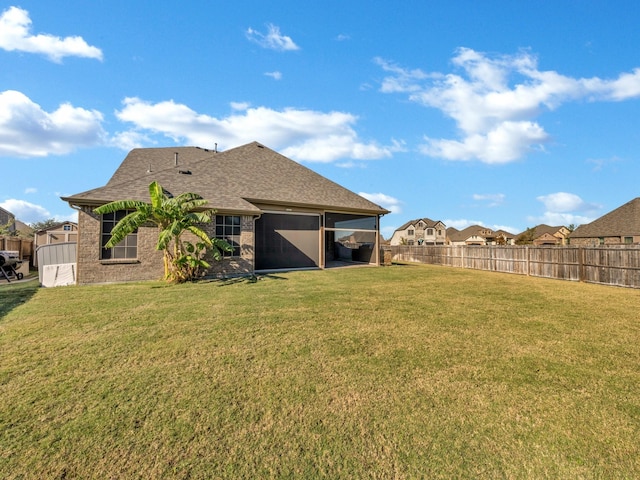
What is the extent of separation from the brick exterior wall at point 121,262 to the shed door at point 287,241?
2197mm

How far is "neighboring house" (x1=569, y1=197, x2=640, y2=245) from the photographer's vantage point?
2766 centimetres

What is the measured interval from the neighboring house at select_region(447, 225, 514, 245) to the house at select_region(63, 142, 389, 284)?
52654mm

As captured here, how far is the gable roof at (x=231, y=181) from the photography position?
36.8 ft

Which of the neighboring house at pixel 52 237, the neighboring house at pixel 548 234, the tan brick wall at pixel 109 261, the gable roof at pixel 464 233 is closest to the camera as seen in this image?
the tan brick wall at pixel 109 261

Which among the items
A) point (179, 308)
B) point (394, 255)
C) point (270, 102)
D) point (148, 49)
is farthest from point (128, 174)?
point (394, 255)

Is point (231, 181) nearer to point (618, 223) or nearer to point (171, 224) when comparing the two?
point (171, 224)

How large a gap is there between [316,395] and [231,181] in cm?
1232

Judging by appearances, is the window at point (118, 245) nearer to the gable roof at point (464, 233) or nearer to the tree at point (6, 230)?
the tree at point (6, 230)

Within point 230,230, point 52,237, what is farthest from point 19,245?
point 230,230

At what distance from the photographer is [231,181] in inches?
531

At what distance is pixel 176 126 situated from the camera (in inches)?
733

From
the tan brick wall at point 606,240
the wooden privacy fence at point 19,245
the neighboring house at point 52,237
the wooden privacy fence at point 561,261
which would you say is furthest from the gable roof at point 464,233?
the wooden privacy fence at point 19,245

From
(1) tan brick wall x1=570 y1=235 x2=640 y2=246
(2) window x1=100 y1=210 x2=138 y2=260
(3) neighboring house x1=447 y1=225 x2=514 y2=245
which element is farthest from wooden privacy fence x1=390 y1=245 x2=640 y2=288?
(3) neighboring house x1=447 y1=225 x2=514 y2=245

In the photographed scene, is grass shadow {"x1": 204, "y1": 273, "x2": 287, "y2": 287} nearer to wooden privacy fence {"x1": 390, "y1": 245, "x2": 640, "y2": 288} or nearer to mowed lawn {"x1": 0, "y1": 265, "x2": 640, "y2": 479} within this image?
mowed lawn {"x1": 0, "y1": 265, "x2": 640, "y2": 479}
